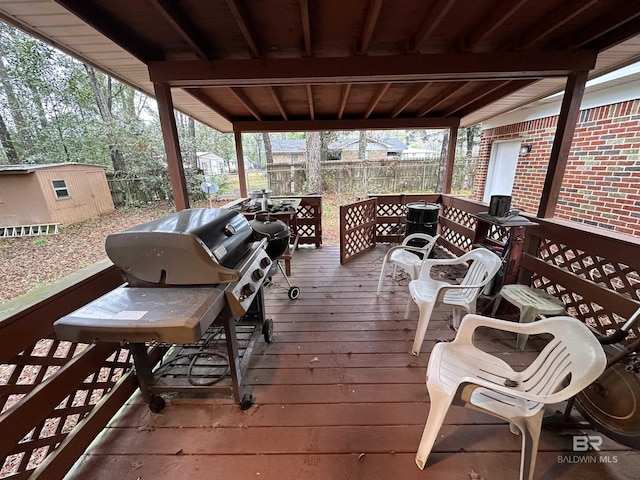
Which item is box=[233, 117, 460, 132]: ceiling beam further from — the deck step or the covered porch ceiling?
the deck step

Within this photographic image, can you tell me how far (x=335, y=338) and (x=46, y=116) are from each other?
13897 millimetres

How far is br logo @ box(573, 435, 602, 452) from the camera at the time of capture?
1.39 m

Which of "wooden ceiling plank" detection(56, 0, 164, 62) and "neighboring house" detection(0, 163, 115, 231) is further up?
"wooden ceiling plank" detection(56, 0, 164, 62)

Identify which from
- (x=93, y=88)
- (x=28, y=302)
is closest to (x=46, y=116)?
(x=93, y=88)

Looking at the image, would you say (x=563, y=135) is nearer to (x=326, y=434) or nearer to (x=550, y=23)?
(x=550, y=23)

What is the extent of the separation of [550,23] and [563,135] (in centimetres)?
98

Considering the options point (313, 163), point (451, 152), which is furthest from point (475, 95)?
point (313, 163)

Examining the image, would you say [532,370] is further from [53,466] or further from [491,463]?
[53,466]

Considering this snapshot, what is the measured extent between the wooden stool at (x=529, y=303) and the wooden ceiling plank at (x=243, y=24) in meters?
3.01

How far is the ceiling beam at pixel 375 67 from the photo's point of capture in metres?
2.28

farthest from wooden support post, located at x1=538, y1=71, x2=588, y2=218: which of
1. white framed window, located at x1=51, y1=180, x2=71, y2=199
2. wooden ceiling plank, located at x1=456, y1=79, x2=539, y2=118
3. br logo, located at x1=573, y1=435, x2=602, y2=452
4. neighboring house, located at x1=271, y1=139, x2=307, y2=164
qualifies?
neighboring house, located at x1=271, y1=139, x2=307, y2=164

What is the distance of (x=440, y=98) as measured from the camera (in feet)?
11.8

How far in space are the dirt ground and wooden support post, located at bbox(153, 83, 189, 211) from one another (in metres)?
3.65

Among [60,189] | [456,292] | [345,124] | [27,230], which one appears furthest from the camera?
[60,189]
